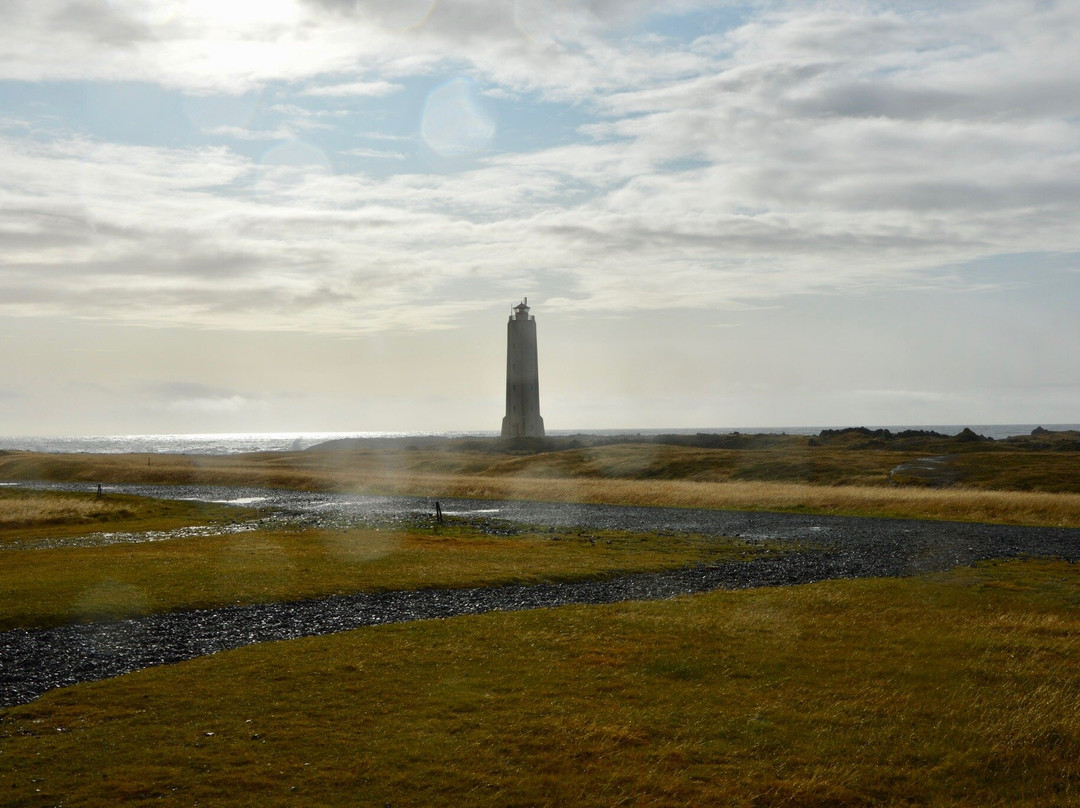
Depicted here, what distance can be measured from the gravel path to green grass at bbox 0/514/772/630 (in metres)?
1.74

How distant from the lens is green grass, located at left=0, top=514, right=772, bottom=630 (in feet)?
101

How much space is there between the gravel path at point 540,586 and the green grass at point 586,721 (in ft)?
8.01

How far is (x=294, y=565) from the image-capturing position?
39500mm

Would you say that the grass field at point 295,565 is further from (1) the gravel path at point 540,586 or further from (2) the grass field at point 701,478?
(2) the grass field at point 701,478

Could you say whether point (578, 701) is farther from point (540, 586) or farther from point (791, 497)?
point (791, 497)

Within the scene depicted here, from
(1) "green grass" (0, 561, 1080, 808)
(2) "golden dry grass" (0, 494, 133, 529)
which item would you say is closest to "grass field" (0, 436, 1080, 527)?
(2) "golden dry grass" (0, 494, 133, 529)

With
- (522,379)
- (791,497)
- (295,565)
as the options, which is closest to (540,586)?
(295,565)

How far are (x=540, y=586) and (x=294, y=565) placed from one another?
496 inches

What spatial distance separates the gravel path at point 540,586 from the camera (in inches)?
915

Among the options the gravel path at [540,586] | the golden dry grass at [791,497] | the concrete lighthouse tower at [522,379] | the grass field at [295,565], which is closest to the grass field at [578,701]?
the grass field at [295,565]

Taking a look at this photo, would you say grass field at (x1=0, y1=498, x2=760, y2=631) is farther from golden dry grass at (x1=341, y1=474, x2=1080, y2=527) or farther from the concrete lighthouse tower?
the concrete lighthouse tower

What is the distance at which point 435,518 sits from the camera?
6544 cm

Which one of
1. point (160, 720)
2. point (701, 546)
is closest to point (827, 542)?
point (701, 546)

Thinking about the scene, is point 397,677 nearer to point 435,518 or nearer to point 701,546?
point 701,546
